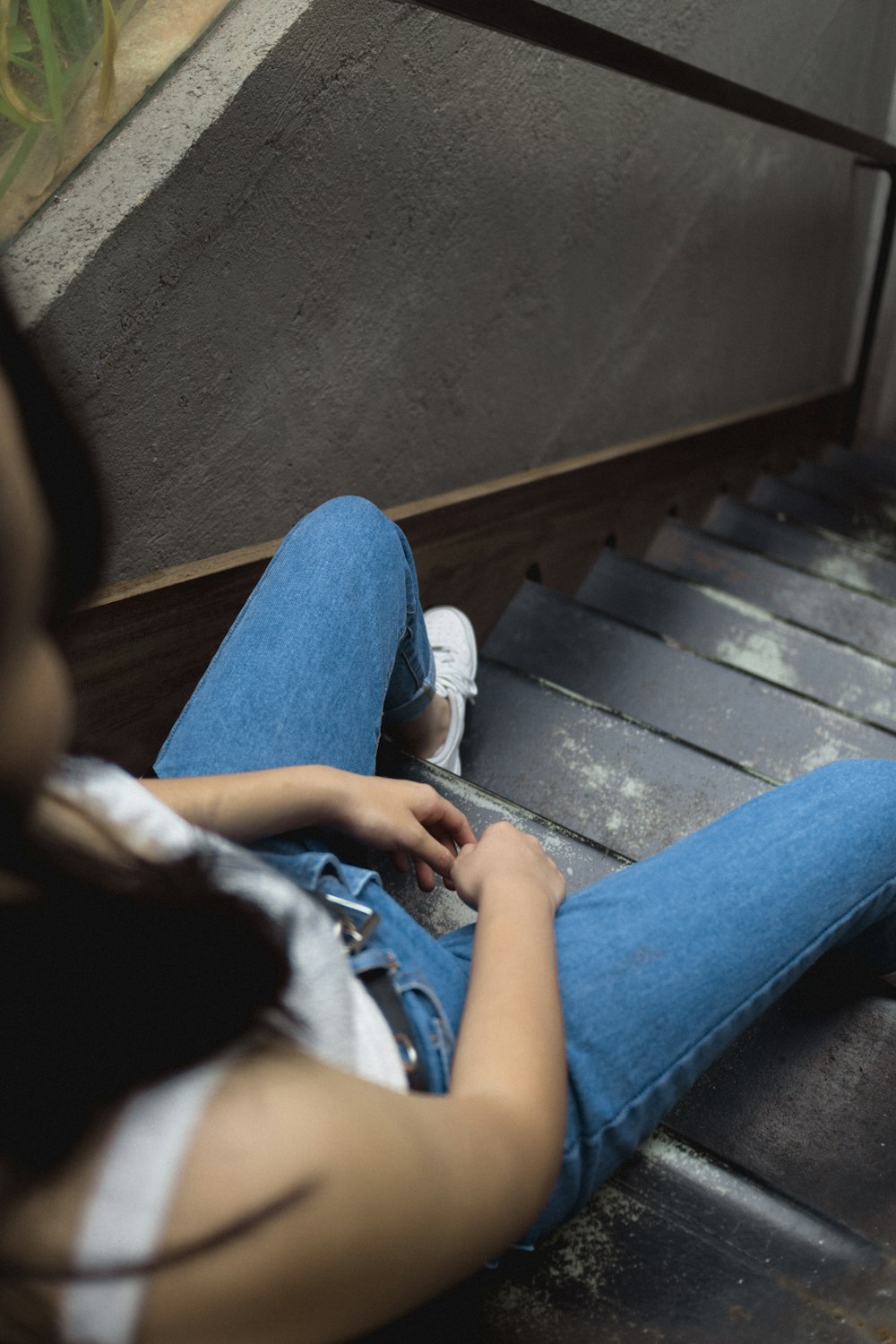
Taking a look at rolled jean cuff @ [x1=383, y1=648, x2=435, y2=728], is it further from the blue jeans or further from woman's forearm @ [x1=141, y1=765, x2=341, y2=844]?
woman's forearm @ [x1=141, y1=765, x2=341, y2=844]

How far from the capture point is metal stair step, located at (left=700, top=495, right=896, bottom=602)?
2.92 m

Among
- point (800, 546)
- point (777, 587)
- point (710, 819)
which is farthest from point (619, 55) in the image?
point (800, 546)

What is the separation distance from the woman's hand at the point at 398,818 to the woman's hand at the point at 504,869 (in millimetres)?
36

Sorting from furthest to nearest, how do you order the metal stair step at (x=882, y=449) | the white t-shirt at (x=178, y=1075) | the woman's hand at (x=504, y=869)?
the metal stair step at (x=882, y=449), the woman's hand at (x=504, y=869), the white t-shirt at (x=178, y=1075)

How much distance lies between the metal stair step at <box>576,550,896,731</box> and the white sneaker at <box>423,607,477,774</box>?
0.47 m

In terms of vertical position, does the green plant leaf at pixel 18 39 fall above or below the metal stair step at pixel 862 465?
above

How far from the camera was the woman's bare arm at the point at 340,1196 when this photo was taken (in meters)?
0.50

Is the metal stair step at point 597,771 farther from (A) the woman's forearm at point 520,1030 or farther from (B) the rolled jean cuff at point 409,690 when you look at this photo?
(A) the woman's forearm at point 520,1030

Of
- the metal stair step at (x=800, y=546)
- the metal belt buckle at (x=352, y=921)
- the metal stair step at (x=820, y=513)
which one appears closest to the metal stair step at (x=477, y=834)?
the metal belt buckle at (x=352, y=921)

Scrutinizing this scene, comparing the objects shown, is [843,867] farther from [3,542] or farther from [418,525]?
[418,525]

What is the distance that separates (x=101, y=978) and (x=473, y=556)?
5.52 feet

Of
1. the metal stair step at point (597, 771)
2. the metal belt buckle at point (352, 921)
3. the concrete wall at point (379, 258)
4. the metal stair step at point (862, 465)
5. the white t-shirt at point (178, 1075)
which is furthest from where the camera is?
the metal stair step at point (862, 465)

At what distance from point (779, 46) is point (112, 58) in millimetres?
2256

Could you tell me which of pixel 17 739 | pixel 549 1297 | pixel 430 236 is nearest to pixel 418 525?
pixel 430 236
